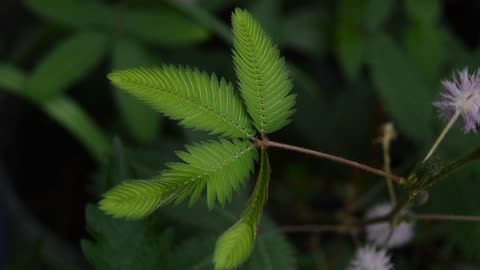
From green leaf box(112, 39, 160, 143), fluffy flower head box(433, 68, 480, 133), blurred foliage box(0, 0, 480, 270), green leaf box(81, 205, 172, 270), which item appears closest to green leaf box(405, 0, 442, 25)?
blurred foliage box(0, 0, 480, 270)

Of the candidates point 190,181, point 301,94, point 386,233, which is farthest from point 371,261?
point 301,94

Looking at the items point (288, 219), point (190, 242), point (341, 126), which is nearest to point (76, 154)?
point (288, 219)

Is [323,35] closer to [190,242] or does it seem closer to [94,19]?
[94,19]

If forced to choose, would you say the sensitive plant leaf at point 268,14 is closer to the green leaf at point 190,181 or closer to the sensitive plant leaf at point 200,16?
the sensitive plant leaf at point 200,16

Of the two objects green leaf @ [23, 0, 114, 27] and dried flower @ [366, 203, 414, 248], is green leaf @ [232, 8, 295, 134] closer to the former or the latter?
dried flower @ [366, 203, 414, 248]

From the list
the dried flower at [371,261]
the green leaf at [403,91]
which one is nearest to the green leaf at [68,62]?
the green leaf at [403,91]

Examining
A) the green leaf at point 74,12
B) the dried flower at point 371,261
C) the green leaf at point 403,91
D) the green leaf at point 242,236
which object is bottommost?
the green leaf at point 242,236
